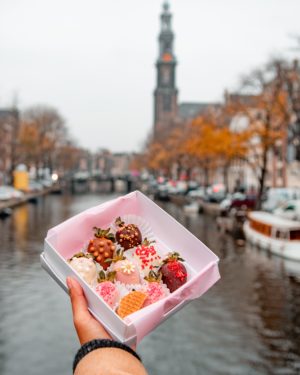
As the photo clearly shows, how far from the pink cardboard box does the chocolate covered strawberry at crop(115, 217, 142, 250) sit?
0.23ft

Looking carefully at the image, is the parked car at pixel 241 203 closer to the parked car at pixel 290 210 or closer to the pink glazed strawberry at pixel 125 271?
the parked car at pixel 290 210

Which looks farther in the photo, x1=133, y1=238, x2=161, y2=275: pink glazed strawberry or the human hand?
x1=133, y1=238, x2=161, y2=275: pink glazed strawberry

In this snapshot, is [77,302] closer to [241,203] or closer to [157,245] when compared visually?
[157,245]

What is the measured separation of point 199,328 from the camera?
752 inches

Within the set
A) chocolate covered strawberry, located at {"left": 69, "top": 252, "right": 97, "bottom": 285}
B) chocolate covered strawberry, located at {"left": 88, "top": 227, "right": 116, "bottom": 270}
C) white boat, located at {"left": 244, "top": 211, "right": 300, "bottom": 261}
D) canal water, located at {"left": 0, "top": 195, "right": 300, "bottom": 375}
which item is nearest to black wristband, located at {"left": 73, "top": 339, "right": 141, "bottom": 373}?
chocolate covered strawberry, located at {"left": 69, "top": 252, "right": 97, "bottom": 285}

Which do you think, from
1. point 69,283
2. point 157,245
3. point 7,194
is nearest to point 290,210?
point 7,194

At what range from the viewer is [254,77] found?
1896 inches

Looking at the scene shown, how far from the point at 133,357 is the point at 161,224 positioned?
851mm

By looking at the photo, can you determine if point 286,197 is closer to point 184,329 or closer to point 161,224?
point 184,329

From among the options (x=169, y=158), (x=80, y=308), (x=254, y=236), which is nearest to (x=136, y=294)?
(x=80, y=308)

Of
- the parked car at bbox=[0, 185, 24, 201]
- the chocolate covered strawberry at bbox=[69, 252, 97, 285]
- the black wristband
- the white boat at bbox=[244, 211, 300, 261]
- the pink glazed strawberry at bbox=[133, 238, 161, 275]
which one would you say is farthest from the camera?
the parked car at bbox=[0, 185, 24, 201]

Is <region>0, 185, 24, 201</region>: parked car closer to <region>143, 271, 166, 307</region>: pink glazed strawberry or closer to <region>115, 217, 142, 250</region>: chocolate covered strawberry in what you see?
<region>115, 217, 142, 250</region>: chocolate covered strawberry

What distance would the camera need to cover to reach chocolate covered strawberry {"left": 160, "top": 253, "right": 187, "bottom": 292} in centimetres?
291

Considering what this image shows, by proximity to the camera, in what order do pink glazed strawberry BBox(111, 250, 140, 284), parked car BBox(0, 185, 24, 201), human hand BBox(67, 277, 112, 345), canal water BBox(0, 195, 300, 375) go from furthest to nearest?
parked car BBox(0, 185, 24, 201) < canal water BBox(0, 195, 300, 375) < pink glazed strawberry BBox(111, 250, 140, 284) < human hand BBox(67, 277, 112, 345)
